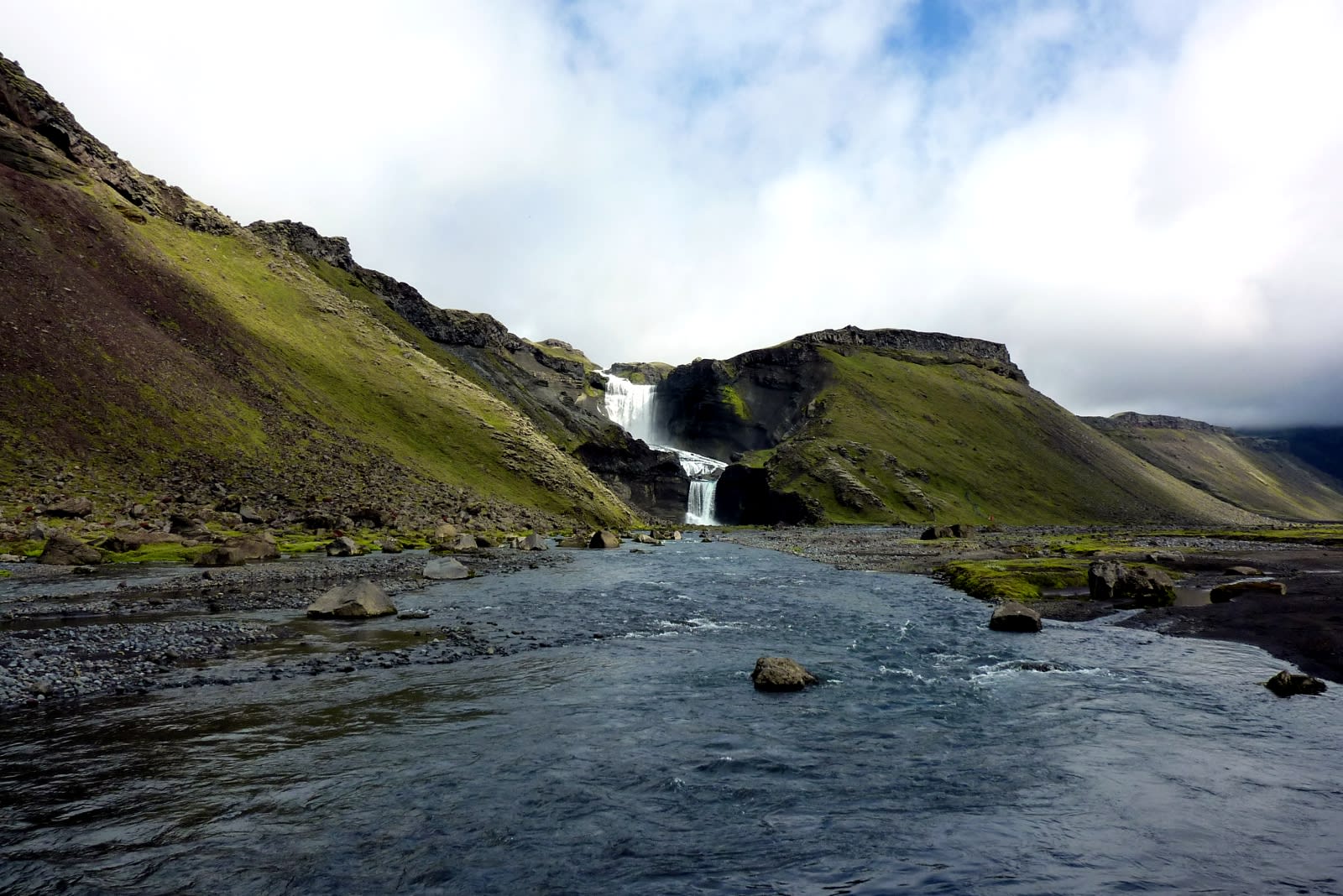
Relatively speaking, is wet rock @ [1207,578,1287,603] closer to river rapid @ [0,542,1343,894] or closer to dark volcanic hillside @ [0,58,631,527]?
river rapid @ [0,542,1343,894]

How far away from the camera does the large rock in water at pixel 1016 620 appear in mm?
31547

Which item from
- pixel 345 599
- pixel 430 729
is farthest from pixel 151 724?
pixel 345 599

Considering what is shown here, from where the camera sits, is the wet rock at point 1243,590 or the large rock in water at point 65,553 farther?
the large rock in water at point 65,553

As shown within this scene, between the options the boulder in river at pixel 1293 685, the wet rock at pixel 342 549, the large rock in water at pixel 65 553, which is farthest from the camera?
the wet rock at pixel 342 549

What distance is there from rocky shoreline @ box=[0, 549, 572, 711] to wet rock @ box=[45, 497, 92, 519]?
1509cm

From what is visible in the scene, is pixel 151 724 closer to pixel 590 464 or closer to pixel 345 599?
pixel 345 599

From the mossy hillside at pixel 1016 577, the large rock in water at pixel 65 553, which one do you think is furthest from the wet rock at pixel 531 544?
the mossy hillside at pixel 1016 577

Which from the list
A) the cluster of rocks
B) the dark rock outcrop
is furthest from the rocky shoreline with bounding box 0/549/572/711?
the dark rock outcrop

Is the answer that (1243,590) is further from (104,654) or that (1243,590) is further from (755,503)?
(755,503)

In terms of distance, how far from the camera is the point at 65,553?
41812 millimetres

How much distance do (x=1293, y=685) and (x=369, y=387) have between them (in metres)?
113

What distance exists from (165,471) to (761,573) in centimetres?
5694

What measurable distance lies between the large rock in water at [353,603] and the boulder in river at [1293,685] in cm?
3434

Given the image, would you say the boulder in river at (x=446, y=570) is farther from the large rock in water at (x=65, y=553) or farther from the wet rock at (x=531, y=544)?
the wet rock at (x=531, y=544)
